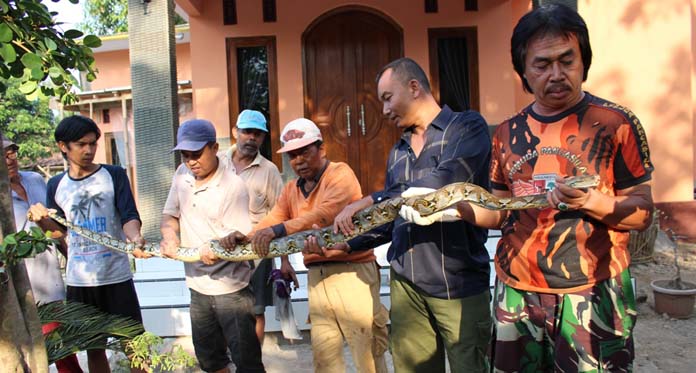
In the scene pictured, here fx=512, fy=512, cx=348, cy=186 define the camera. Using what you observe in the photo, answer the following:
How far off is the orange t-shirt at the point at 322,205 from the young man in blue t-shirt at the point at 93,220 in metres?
1.13

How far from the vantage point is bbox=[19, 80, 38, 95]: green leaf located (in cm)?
207

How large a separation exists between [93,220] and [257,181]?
1595 millimetres

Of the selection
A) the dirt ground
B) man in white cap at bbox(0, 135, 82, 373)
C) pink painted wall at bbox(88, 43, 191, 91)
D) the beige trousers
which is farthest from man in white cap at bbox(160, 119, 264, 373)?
pink painted wall at bbox(88, 43, 191, 91)

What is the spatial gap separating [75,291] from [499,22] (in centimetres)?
829

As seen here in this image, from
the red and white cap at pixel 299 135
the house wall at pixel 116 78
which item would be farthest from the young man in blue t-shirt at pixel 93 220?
the house wall at pixel 116 78

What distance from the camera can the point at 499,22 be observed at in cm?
942

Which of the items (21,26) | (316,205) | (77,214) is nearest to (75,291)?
(77,214)

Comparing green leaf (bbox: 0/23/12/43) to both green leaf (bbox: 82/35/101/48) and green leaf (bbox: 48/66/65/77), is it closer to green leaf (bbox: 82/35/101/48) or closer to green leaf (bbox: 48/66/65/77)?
green leaf (bbox: 48/66/65/77)

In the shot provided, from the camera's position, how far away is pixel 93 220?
3.91 meters

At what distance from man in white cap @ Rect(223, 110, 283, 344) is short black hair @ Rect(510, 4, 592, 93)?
3219 mm

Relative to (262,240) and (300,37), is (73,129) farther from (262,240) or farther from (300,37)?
(300,37)

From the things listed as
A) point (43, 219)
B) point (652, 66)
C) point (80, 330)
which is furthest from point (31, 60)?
point (652, 66)

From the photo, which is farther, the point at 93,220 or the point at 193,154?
the point at 93,220

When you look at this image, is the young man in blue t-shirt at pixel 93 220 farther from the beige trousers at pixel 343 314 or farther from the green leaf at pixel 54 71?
the green leaf at pixel 54 71
